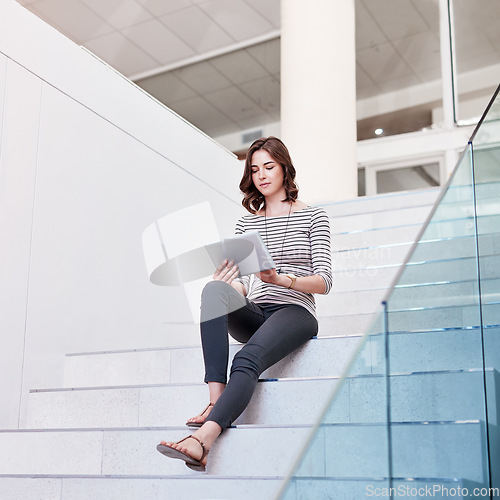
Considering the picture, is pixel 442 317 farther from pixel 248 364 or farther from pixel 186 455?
pixel 186 455

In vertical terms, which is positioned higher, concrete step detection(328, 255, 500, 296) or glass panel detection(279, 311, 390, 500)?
concrete step detection(328, 255, 500, 296)

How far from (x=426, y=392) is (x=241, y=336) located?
1010 millimetres

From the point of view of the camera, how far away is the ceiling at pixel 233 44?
744 cm

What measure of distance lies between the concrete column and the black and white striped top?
8.19 feet

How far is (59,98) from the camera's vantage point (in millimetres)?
3598

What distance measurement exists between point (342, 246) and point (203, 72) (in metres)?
4.80

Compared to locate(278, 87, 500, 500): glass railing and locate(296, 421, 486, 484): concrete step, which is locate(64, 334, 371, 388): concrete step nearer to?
locate(278, 87, 500, 500): glass railing

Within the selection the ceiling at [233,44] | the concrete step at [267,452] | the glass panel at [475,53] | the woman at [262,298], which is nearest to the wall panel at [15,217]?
the concrete step at [267,452]

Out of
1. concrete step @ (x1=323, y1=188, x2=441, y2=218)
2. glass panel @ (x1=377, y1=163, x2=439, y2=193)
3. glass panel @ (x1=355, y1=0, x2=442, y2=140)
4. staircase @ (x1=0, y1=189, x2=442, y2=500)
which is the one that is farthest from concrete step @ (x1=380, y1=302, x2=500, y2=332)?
glass panel @ (x1=355, y1=0, x2=442, y2=140)

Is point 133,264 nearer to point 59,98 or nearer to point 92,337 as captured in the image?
point 92,337

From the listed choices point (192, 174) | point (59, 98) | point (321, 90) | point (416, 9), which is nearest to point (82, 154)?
point (59, 98)

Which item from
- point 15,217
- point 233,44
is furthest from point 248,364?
point 233,44

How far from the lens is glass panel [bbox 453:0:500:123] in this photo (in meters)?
7.38

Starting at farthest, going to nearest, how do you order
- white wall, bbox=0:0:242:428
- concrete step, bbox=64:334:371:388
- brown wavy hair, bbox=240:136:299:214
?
white wall, bbox=0:0:242:428 < brown wavy hair, bbox=240:136:299:214 < concrete step, bbox=64:334:371:388
